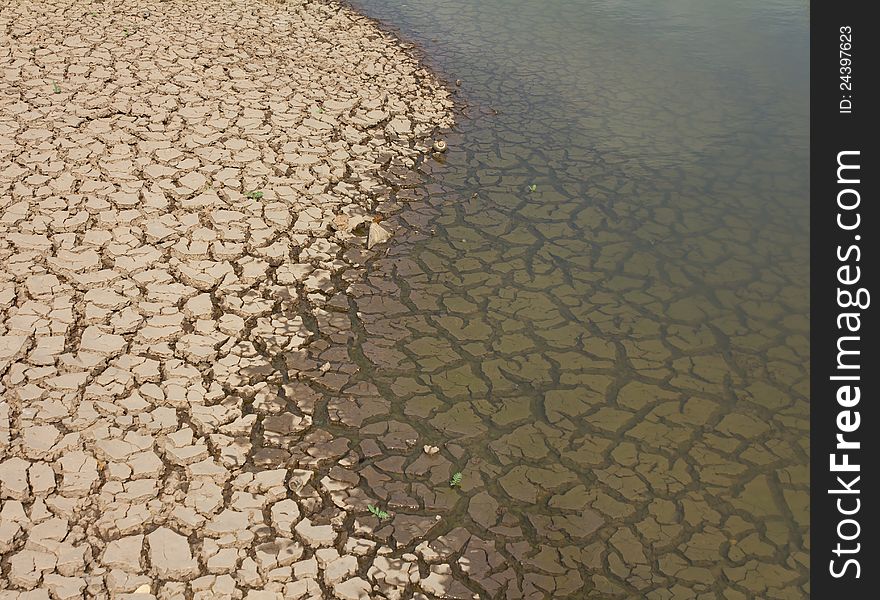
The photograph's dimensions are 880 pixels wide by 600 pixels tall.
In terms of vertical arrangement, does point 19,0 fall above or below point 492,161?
above

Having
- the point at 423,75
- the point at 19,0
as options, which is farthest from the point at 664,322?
the point at 19,0

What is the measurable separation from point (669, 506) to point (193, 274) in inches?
126

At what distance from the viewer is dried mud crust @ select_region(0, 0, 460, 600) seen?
12.2 feet

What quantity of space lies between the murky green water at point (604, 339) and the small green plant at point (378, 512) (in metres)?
0.08

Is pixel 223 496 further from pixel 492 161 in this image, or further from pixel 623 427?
pixel 492 161

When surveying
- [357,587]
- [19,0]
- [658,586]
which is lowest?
[658,586]

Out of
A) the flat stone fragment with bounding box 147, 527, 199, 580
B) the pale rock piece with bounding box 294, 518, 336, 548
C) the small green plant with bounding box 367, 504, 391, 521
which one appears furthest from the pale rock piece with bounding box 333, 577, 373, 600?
the flat stone fragment with bounding box 147, 527, 199, 580

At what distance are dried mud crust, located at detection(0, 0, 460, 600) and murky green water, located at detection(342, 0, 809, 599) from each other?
1.05 feet

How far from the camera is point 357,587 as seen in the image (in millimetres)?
3590

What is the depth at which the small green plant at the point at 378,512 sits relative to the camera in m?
3.94

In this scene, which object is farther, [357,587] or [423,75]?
[423,75]

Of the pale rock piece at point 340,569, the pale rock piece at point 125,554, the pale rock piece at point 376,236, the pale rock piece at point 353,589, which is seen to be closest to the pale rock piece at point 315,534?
the pale rock piece at point 340,569

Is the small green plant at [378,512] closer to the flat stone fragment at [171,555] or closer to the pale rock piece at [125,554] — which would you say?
the flat stone fragment at [171,555]

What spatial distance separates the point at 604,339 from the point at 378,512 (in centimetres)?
189
